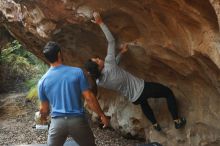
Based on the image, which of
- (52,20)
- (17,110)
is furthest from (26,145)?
(17,110)

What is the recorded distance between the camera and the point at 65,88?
5.71 meters

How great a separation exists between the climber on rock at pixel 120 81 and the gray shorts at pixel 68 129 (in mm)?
1417

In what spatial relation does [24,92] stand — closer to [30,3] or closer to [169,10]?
[30,3]

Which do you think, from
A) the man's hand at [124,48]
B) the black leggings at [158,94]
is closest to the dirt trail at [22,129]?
the black leggings at [158,94]

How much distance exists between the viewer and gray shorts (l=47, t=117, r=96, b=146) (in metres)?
5.71

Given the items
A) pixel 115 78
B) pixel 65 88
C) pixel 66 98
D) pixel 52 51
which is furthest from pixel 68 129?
pixel 115 78

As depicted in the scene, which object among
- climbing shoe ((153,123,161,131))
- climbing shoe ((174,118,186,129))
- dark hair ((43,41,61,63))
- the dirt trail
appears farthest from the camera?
the dirt trail

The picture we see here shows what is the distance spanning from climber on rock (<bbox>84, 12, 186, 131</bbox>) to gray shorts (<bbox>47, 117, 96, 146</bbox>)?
142 cm

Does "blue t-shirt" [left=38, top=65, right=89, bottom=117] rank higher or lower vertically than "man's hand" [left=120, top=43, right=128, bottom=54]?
lower

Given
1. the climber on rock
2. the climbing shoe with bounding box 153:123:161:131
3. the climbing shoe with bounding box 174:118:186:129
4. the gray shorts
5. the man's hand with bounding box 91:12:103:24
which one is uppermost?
the man's hand with bounding box 91:12:103:24

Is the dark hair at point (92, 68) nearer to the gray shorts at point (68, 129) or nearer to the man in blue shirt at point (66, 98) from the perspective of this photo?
the man in blue shirt at point (66, 98)

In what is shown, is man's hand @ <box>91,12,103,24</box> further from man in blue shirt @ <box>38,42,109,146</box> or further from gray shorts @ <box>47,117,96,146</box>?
gray shorts @ <box>47,117,96,146</box>

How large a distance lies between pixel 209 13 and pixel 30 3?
347cm

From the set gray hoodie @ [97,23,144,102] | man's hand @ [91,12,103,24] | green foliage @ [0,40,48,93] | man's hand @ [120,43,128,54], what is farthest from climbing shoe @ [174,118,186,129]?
green foliage @ [0,40,48,93]
